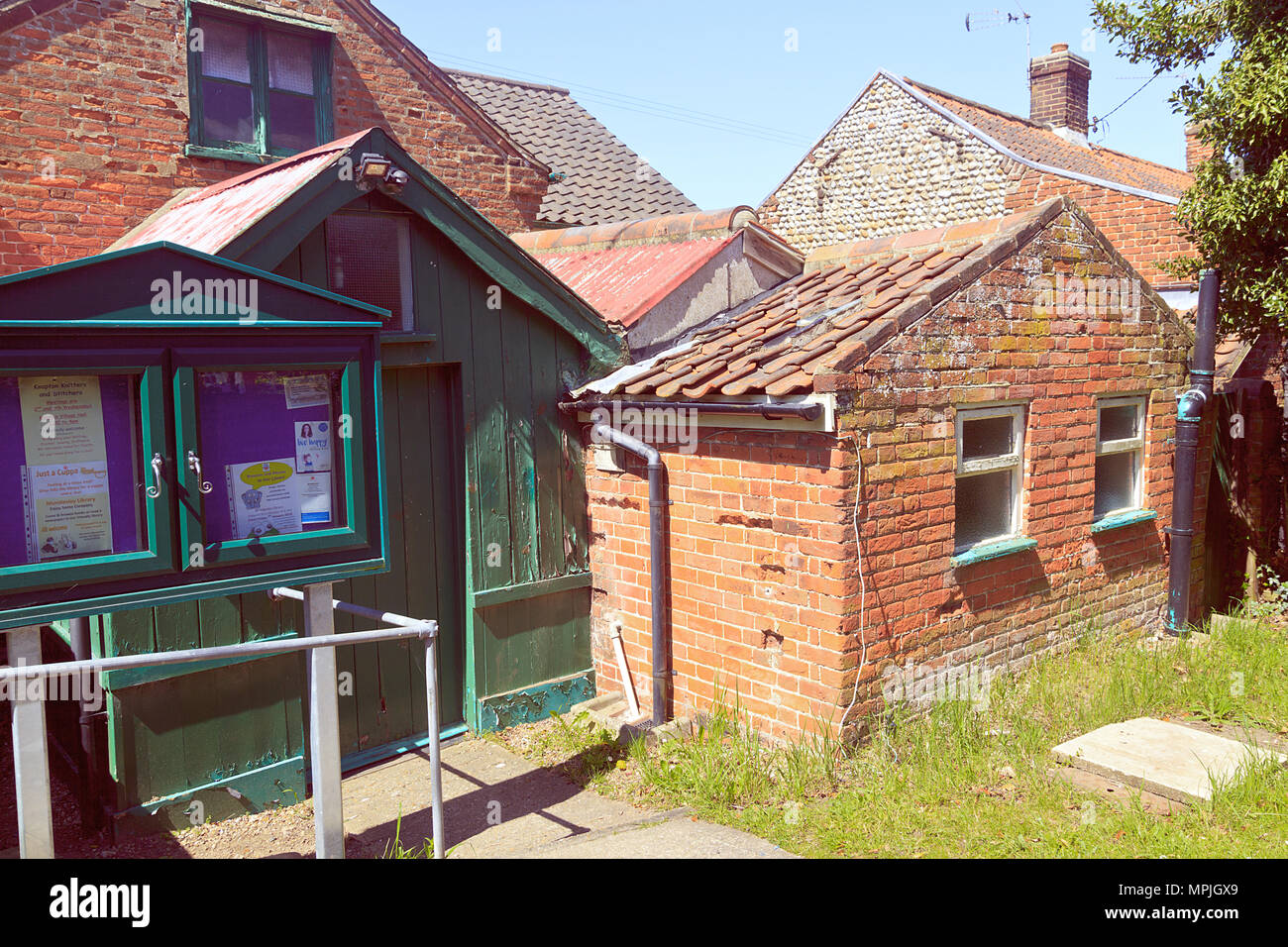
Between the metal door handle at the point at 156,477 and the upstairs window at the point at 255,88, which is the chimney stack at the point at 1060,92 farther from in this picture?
the metal door handle at the point at 156,477

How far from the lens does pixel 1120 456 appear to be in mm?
8234

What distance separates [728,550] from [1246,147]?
6.00 metres

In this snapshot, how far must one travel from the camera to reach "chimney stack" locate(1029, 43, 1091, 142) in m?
20.7

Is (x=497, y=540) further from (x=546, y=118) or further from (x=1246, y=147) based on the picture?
(x=546, y=118)

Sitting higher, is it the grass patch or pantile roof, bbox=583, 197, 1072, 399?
pantile roof, bbox=583, 197, 1072, 399

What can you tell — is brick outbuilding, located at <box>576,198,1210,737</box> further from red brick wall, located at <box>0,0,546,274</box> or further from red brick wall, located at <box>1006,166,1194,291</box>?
red brick wall, located at <box>1006,166,1194,291</box>

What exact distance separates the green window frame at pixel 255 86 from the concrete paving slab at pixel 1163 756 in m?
8.50

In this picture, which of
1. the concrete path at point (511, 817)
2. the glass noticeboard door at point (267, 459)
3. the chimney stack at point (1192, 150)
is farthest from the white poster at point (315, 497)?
the chimney stack at point (1192, 150)

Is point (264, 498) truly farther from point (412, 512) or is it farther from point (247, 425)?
point (412, 512)

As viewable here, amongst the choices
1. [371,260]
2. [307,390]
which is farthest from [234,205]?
[307,390]

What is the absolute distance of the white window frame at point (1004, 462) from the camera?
21.6 ft

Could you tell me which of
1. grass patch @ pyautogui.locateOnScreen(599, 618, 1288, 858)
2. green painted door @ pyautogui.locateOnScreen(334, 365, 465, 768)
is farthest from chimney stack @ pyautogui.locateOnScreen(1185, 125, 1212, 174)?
green painted door @ pyautogui.locateOnScreen(334, 365, 465, 768)

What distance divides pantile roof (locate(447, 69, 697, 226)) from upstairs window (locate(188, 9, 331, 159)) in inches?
120
